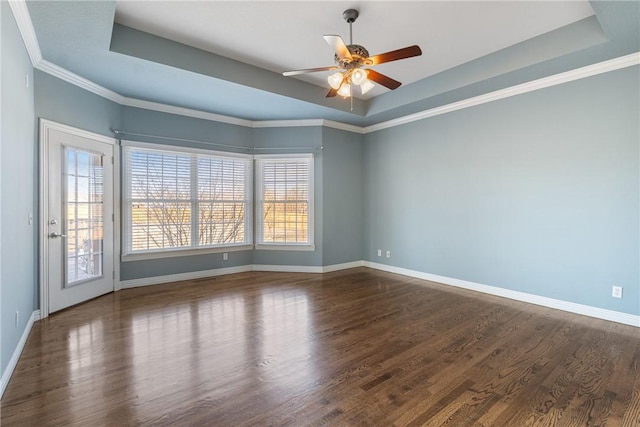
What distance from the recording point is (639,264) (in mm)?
3215

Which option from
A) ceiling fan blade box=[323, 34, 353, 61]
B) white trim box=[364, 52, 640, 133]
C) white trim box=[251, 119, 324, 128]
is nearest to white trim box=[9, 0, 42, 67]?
ceiling fan blade box=[323, 34, 353, 61]

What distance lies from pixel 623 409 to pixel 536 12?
3265 mm

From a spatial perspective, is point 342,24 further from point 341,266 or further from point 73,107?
point 341,266

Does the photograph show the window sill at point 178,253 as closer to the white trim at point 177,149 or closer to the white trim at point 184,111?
the white trim at point 177,149

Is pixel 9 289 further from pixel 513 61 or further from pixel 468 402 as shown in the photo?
pixel 513 61

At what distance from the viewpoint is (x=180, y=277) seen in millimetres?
5074

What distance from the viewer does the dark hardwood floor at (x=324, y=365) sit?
1.90 metres

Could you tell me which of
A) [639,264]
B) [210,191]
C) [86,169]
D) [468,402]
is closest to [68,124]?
[86,169]

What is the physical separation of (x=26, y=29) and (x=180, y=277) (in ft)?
11.8

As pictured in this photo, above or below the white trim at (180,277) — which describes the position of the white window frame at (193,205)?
above

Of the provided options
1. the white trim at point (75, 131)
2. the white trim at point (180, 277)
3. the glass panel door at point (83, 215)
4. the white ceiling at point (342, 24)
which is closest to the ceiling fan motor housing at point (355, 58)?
the white ceiling at point (342, 24)

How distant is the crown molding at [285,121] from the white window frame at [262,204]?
59 centimetres

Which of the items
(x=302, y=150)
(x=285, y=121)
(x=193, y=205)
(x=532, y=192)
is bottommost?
(x=193, y=205)

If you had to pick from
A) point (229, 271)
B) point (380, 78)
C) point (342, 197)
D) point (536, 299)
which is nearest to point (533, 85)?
point (380, 78)
